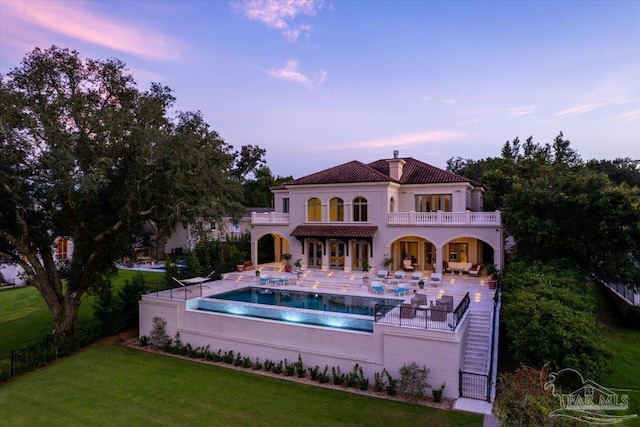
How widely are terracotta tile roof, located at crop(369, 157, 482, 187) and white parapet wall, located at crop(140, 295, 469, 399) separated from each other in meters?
14.2

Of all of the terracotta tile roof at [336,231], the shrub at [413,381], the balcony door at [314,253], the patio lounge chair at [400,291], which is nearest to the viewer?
the shrub at [413,381]

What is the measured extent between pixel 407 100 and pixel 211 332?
21.5 metres

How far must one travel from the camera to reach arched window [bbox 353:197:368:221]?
88.6 feet

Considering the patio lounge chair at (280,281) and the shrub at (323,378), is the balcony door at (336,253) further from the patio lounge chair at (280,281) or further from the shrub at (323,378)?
the shrub at (323,378)

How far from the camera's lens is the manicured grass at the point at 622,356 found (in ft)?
39.6

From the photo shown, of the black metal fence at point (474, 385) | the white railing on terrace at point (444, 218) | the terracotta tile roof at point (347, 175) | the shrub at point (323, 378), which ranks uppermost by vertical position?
the terracotta tile roof at point (347, 175)

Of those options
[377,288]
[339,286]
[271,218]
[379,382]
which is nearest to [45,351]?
[339,286]

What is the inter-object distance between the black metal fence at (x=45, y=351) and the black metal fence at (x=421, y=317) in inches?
584

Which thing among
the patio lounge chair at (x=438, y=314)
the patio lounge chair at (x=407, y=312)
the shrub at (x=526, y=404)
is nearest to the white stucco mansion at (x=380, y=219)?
the patio lounge chair at (x=407, y=312)

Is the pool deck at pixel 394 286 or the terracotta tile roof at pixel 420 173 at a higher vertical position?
the terracotta tile roof at pixel 420 173

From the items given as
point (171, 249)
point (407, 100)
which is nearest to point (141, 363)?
point (407, 100)

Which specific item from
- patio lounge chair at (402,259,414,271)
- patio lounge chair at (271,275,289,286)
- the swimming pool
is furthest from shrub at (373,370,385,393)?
patio lounge chair at (402,259,414,271)

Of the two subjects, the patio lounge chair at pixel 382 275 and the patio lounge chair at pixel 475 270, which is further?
the patio lounge chair at pixel 475 270

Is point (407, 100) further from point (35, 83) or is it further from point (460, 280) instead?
point (35, 83)
